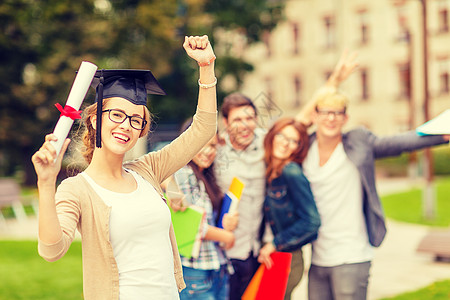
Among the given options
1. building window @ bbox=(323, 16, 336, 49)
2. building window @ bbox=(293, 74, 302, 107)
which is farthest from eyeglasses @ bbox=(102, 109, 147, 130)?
building window @ bbox=(293, 74, 302, 107)

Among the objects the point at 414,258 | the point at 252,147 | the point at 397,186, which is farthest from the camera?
the point at 397,186

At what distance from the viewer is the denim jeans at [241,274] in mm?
4121

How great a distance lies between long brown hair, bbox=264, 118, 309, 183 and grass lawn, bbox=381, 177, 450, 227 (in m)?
9.89

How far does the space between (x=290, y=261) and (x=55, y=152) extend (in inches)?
92.2

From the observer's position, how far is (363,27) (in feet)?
125

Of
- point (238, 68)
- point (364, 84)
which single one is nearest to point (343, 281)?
point (238, 68)

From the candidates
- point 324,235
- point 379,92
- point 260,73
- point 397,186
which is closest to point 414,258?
point 324,235

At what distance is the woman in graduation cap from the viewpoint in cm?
233

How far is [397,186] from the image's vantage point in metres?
25.0

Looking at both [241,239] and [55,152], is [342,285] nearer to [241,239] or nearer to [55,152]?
[241,239]

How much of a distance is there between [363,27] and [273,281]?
36.2 meters

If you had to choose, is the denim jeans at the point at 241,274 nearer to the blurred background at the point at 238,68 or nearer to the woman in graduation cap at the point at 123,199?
the blurred background at the point at 238,68

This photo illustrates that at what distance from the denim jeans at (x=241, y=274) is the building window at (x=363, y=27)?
3567cm

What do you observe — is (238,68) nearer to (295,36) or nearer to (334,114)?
(295,36)
